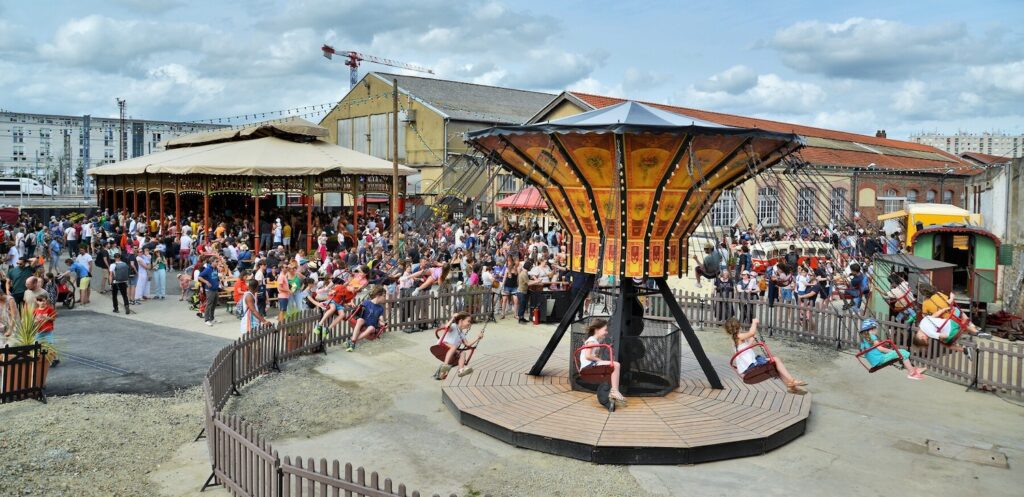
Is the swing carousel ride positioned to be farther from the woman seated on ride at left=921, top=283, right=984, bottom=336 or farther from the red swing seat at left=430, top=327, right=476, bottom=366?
the woman seated on ride at left=921, top=283, right=984, bottom=336

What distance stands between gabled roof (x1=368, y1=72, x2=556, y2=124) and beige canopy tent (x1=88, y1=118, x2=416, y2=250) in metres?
13.5

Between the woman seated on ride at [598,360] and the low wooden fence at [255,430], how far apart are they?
9.61 feet

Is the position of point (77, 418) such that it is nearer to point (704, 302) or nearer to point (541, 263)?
point (541, 263)

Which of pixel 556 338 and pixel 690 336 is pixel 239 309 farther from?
pixel 690 336

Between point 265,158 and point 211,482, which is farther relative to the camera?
point 265,158

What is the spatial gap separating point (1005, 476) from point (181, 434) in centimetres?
900

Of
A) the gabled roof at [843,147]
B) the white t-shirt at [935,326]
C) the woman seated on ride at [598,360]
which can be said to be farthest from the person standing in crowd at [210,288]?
the gabled roof at [843,147]

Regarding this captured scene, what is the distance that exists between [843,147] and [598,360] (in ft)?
142

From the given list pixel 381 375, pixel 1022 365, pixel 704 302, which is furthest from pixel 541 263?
pixel 1022 365

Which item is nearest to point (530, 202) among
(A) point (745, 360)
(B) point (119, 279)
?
(B) point (119, 279)

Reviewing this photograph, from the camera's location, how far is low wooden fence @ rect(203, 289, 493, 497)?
5.95 metres

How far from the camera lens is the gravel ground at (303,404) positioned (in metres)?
9.11

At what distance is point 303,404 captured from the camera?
32.9 feet

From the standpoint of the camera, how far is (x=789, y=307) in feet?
49.6
